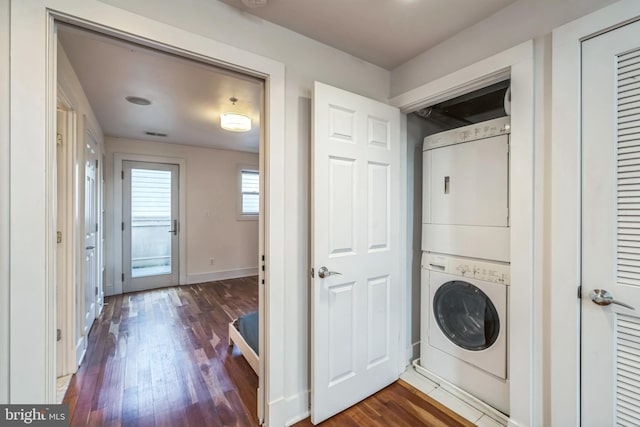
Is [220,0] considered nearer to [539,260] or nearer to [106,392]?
[539,260]

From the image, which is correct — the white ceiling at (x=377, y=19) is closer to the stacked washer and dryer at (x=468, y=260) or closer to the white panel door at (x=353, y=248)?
the white panel door at (x=353, y=248)

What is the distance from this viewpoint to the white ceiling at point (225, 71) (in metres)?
1.48

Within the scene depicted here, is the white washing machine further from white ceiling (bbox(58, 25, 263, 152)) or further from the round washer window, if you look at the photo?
white ceiling (bbox(58, 25, 263, 152))

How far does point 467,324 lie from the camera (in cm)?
191

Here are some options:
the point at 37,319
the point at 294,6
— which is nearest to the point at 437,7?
the point at 294,6

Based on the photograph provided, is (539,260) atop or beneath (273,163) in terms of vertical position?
beneath

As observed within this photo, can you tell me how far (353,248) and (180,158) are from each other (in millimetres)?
4078

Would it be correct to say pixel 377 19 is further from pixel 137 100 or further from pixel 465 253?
pixel 137 100

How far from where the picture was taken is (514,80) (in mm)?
1478

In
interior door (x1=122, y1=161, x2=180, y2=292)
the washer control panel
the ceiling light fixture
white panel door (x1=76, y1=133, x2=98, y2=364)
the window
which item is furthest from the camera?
the window

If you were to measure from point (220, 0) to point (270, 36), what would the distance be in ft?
0.98

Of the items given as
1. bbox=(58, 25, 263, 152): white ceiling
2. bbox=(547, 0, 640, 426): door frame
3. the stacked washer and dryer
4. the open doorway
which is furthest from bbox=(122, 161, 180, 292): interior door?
bbox=(547, 0, 640, 426): door frame

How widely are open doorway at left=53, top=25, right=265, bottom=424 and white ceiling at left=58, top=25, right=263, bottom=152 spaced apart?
0.03 feet

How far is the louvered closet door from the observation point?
1165 mm
